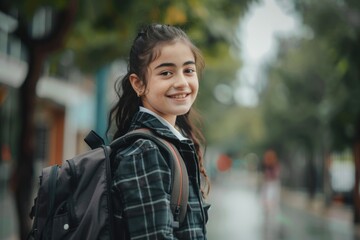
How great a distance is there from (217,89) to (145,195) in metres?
35.9

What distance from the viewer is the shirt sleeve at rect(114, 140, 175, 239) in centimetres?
195

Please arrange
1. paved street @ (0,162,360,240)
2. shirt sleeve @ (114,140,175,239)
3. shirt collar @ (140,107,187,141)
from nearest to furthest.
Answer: shirt sleeve @ (114,140,175,239)
shirt collar @ (140,107,187,141)
paved street @ (0,162,360,240)

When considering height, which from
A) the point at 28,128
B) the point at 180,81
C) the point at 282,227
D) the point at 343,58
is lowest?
the point at 282,227

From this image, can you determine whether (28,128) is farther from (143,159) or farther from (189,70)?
(143,159)

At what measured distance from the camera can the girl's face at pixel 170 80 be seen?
2221 mm

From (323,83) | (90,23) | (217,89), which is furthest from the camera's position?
(217,89)

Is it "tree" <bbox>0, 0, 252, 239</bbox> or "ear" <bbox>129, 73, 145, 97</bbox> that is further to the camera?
"tree" <bbox>0, 0, 252, 239</bbox>

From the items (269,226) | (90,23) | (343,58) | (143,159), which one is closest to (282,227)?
(269,226)

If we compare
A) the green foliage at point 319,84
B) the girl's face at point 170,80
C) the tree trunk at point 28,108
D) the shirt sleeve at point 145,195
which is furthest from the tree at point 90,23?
the shirt sleeve at point 145,195

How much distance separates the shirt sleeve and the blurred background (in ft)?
3.03

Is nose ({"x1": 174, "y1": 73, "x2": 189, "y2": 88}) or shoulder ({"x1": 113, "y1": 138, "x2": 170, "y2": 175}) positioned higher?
nose ({"x1": 174, "y1": 73, "x2": 189, "y2": 88})

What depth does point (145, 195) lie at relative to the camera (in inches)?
77.0

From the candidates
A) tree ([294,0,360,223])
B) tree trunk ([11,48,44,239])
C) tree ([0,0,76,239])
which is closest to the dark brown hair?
tree ([0,0,76,239])

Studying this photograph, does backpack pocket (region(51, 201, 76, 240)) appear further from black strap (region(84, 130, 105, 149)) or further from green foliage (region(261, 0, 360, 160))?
green foliage (region(261, 0, 360, 160))
